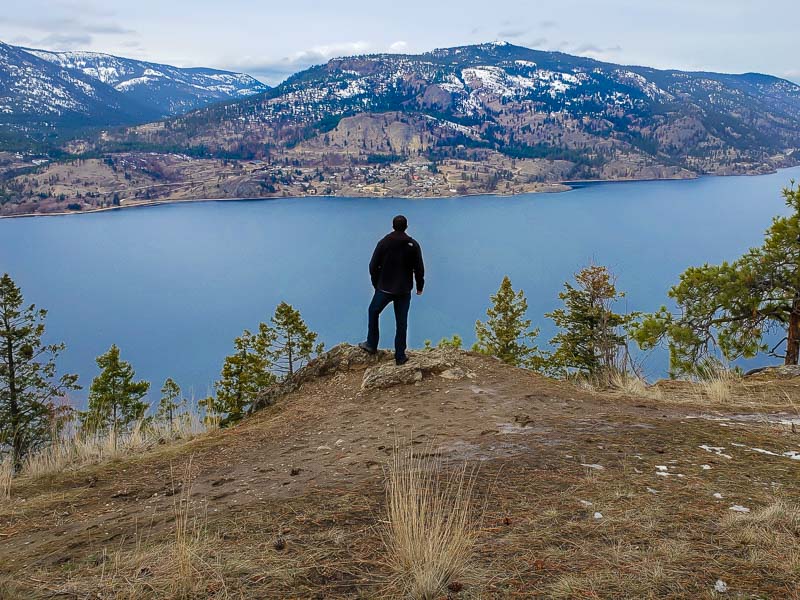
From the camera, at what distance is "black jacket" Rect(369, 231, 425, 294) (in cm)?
738

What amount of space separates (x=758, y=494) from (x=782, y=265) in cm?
1116

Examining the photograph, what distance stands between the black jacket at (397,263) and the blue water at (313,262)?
1171 centimetres

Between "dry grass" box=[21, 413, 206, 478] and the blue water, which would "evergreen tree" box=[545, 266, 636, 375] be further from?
"dry grass" box=[21, 413, 206, 478]

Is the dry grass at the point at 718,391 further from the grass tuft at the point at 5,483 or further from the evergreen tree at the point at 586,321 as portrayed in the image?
the evergreen tree at the point at 586,321

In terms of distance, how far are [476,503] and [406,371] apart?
402cm

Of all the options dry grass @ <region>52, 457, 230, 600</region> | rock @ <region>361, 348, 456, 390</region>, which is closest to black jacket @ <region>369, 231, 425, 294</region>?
rock @ <region>361, 348, 456, 390</region>

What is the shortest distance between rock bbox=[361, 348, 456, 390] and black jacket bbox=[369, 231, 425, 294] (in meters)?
1.05

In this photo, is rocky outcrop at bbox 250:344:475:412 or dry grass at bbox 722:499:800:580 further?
rocky outcrop at bbox 250:344:475:412

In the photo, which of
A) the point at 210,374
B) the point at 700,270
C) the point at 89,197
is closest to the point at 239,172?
the point at 89,197

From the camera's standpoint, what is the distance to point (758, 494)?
358 centimetres

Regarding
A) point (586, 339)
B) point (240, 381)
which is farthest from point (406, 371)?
point (240, 381)

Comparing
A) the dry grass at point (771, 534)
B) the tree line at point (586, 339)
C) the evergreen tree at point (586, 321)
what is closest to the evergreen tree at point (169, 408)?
the tree line at point (586, 339)

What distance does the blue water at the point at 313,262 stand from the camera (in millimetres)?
48094

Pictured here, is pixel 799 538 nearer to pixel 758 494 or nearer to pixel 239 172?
pixel 758 494
